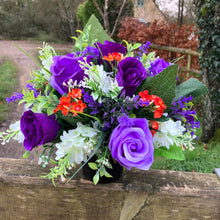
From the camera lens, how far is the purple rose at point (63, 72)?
916mm

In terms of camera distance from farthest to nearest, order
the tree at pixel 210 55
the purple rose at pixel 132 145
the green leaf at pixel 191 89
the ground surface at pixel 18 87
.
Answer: the ground surface at pixel 18 87 < the tree at pixel 210 55 < the green leaf at pixel 191 89 < the purple rose at pixel 132 145

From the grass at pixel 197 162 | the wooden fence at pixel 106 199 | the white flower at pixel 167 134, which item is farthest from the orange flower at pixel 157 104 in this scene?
the grass at pixel 197 162

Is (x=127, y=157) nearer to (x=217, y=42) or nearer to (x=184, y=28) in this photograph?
(x=217, y=42)

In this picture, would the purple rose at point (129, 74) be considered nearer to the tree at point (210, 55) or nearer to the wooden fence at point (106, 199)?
the wooden fence at point (106, 199)

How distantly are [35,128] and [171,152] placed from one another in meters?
0.55

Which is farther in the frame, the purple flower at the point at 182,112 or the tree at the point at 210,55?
the tree at the point at 210,55

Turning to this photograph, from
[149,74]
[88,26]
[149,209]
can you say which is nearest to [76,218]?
[149,209]

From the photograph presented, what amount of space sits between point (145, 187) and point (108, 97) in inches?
20.6

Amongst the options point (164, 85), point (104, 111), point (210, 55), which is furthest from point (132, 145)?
point (210, 55)

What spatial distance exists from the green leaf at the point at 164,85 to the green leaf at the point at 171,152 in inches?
7.0

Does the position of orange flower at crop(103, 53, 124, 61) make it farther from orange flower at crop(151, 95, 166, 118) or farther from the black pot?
the black pot

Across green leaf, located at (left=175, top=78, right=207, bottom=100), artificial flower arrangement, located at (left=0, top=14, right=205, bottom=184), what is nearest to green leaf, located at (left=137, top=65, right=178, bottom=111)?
artificial flower arrangement, located at (left=0, top=14, right=205, bottom=184)

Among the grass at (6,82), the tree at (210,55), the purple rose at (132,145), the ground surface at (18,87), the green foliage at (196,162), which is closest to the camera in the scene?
the purple rose at (132,145)

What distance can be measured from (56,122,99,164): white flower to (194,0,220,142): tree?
3.11 meters
